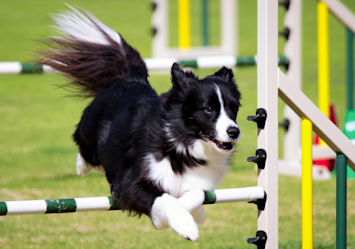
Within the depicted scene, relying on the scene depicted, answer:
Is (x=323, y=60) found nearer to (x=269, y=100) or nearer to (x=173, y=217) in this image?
(x=269, y=100)

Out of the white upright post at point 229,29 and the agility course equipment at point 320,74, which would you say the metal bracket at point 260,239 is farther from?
the white upright post at point 229,29

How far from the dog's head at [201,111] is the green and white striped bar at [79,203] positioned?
22 centimetres

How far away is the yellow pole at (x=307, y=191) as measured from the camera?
8.21 feet

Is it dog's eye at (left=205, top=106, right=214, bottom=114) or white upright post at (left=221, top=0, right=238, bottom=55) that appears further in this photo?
white upright post at (left=221, top=0, right=238, bottom=55)

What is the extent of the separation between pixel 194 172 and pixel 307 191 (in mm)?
571

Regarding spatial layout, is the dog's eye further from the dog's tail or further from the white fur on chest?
the dog's tail

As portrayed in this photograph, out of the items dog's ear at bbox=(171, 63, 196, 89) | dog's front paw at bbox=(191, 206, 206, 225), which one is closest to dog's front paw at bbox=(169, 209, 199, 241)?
dog's front paw at bbox=(191, 206, 206, 225)

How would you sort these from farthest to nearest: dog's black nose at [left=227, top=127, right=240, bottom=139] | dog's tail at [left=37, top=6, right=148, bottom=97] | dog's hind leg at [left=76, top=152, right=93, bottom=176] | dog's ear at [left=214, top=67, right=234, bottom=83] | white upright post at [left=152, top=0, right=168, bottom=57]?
white upright post at [left=152, top=0, right=168, bottom=57]
dog's hind leg at [left=76, top=152, right=93, bottom=176]
dog's tail at [left=37, top=6, right=148, bottom=97]
dog's ear at [left=214, top=67, right=234, bottom=83]
dog's black nose at [left=227, top=127, right=240, bottom=139]

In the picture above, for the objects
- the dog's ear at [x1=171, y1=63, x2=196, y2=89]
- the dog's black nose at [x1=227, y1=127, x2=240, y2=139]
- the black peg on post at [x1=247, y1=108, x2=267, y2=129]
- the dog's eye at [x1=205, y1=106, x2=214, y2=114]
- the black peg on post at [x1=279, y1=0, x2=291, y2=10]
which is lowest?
the dog's black nose at [x1=227, y1=127, x2=240, y2=139]

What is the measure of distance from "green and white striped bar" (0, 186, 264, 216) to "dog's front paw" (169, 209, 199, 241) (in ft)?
0.75

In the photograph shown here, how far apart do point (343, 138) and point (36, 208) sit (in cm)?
154

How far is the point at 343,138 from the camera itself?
2596 mm

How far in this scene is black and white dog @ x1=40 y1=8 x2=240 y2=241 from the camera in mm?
2408

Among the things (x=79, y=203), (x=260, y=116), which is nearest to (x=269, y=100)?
(x=260, y=116)
